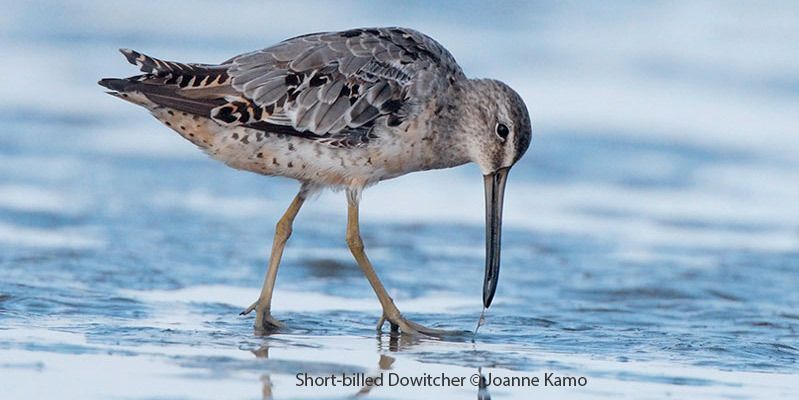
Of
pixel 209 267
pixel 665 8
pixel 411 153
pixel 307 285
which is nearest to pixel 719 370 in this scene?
pixel 411 153

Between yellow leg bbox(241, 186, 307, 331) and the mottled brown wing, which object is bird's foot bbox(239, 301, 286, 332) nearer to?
yellow leg bbox(241, 186, 307, 331)

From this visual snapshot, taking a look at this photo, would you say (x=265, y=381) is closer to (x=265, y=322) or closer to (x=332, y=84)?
(x=265, y=322)

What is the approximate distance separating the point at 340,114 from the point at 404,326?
3.99 feet

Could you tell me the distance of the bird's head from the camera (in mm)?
8188

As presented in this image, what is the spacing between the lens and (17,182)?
1178 centimetres

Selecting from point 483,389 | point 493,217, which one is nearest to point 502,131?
point 493,217

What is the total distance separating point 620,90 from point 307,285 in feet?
26.8

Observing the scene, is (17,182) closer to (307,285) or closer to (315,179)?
(307,285)

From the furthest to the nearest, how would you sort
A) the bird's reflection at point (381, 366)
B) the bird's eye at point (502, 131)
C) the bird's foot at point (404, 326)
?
the bird's eye at point (502, 131) → the bird's foot at point (404, 326) → the bird's reflection at point (381, 366)

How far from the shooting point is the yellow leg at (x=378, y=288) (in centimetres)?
798

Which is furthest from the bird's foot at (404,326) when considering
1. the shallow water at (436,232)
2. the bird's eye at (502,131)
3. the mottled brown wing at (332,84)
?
the bird's eye at (502,131)

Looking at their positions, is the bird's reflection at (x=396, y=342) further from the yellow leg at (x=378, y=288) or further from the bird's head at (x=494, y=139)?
the bird's head at (x=494, y=139)

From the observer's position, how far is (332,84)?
820 cm

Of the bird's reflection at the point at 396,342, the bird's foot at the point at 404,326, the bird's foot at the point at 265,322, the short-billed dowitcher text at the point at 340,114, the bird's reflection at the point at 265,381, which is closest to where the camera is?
the bird's reflection at the point at 265,381
